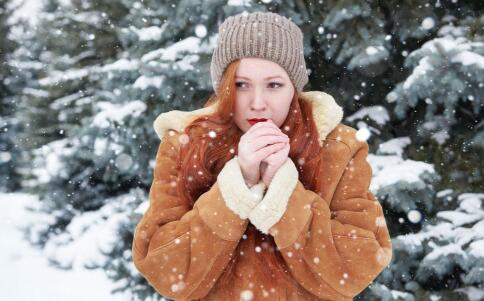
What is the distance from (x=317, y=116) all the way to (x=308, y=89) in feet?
7.99

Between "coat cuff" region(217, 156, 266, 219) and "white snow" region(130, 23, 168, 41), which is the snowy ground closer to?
"white snow" region(130, 23, 168, 41)

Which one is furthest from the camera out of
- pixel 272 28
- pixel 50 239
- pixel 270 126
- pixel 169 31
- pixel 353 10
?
pixel 50 239

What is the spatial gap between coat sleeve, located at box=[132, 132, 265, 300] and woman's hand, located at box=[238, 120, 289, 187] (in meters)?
0.05

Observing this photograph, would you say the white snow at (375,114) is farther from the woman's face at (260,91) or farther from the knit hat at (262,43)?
the woman's face at (260,91)

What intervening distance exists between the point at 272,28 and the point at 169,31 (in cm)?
266

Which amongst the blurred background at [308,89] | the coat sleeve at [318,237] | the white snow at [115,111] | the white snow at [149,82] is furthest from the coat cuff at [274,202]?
the white snow at [115,111]

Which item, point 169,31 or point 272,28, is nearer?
point 272,28

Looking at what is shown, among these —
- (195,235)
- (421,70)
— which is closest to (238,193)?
(195,235)

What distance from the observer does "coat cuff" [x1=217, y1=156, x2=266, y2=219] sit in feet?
5.06

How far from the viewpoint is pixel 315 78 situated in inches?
169

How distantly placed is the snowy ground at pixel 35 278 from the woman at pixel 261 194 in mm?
3850

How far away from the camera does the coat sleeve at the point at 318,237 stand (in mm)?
1553

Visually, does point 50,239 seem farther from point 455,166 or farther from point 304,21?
point 455,166

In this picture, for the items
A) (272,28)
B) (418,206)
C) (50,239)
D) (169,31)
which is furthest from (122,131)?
(272,28)
